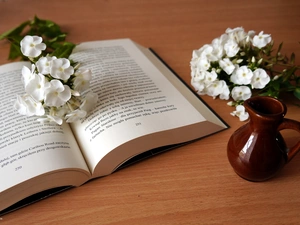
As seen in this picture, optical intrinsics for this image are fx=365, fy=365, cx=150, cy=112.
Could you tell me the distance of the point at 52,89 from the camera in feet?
1.96

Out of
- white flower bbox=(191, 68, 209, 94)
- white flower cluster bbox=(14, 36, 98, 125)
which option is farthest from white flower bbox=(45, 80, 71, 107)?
white flower bbox=(191, 68, 209, 94)

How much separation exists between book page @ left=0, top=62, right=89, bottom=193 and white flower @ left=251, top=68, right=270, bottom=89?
14.0 inches

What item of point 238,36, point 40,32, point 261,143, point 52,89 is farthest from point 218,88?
point 40,32

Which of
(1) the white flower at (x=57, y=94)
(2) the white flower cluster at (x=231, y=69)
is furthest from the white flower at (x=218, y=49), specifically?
(1) the white flower at (x=57, y=94)

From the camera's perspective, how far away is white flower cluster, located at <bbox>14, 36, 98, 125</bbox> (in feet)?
1.97

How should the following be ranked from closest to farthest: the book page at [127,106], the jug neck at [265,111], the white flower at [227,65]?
the jug neck at [265,111] < the book page at [127,106] < the white flower at [227,65]

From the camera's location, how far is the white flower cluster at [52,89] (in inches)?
23.6

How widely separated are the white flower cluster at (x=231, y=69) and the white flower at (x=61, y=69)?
10.9 inches

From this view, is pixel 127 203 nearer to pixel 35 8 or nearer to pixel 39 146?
pixel 39 146

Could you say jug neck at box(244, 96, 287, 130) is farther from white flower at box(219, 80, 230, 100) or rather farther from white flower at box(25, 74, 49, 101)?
white flower at box(25, 74, 49, 101)

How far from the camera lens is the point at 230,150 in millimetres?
582

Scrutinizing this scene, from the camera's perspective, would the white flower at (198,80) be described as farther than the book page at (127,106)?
Yes

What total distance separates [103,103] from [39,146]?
0.14 m

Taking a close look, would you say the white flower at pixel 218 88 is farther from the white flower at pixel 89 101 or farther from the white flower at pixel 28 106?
the white flower at pixel 28 106
